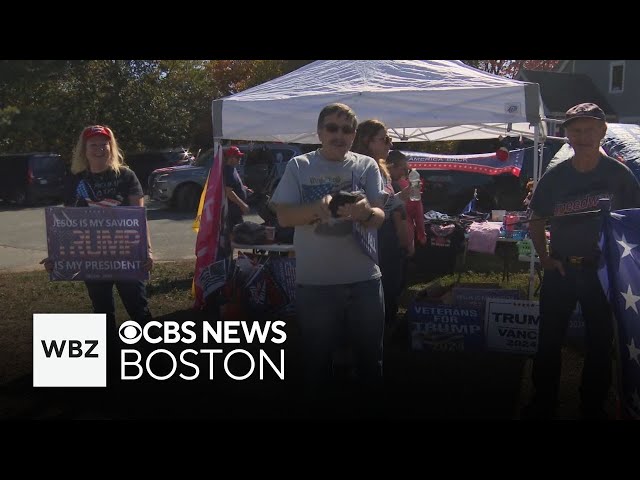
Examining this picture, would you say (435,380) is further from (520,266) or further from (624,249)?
(520,266)

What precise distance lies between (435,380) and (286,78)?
144 inches

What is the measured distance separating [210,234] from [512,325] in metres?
2.83

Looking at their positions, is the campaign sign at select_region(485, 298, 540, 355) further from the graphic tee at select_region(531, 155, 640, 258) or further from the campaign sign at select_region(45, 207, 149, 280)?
the campaign sign at select_region(45, 207, 149, 280)

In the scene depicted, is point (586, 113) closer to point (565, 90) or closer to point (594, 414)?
point (594, 414)

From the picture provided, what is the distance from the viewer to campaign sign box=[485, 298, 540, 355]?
511cm

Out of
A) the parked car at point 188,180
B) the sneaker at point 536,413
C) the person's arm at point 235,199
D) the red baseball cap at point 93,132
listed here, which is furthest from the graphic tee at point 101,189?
the parked car at point 188,180

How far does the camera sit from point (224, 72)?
35.3 m

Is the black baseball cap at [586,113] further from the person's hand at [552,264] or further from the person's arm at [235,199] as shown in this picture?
the person's arm at [235,199]

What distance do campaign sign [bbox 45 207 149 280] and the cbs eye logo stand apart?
0.69 metres

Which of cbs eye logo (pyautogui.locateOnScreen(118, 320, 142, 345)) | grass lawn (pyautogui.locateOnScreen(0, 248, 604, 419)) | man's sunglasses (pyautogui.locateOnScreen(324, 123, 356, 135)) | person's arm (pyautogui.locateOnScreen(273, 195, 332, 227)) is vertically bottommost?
grass lawn (pyautogui.locateOnScreen(0, 248, 604, 419))

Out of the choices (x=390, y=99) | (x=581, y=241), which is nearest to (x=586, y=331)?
(x=581, y=241)

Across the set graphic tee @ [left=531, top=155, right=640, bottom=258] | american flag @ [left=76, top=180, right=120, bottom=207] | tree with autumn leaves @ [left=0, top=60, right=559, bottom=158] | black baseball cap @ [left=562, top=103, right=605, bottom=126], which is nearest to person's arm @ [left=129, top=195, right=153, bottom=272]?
american flag @ [left=76, top=180, right=120, bottom=207]

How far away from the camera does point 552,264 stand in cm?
386

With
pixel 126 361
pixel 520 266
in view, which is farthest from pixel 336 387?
pixel 520 266
